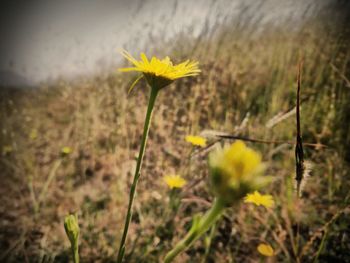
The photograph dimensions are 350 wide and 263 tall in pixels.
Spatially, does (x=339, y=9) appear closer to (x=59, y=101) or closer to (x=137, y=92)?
(x=137, y=92)

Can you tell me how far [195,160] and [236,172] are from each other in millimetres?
1509

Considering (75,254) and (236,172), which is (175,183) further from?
(236,172)

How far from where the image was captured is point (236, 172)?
414mm

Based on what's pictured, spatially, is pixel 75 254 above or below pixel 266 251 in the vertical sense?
above

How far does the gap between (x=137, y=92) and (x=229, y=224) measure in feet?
5.73

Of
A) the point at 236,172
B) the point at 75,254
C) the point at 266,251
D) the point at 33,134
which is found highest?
the point at 236,172

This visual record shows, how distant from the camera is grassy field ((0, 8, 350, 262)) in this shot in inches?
56.5

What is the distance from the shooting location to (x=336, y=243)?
141 centimetres

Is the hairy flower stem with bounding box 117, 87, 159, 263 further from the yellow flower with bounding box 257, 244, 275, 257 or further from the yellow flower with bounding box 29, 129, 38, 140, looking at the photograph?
the yellow flower with bounding box 29, 129, 38, 140

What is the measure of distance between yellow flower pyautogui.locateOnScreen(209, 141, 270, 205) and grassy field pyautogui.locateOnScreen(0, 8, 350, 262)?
0.36 metres

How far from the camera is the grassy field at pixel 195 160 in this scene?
144 cm

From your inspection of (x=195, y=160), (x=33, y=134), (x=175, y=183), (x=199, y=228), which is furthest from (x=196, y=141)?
(x=33, y=134)

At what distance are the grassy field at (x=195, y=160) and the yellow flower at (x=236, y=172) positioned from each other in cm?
36

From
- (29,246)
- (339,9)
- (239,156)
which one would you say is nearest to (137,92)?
(29,246)
